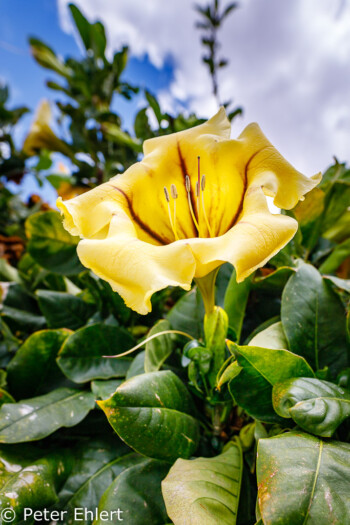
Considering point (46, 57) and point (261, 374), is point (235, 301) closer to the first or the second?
point (261, 374)

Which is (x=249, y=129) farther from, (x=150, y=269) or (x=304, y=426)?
(x=304, y=426)

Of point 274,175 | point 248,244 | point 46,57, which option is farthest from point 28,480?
point 46,57

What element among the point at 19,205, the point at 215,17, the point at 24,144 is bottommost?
the point at 19,205

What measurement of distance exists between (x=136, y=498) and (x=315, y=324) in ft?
1.32

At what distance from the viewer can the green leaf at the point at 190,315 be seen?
2.50 feet

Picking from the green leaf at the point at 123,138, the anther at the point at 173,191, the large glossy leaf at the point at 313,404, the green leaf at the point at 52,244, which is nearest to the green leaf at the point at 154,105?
the green leaf at the point at 123,138

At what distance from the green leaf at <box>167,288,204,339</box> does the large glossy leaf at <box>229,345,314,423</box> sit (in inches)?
9.1

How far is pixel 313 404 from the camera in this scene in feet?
1.49

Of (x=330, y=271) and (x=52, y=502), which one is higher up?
(x=330, y=271)

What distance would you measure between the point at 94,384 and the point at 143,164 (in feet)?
1.35

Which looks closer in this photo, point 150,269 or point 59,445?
point 150,269

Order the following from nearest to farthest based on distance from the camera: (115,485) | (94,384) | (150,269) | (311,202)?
1. (150,269)
2. (115,485)
3. (94,384)
4. (311,202)

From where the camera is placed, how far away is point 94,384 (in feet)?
2.20

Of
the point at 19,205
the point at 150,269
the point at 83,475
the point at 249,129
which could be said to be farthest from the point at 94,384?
the point at 19,205
